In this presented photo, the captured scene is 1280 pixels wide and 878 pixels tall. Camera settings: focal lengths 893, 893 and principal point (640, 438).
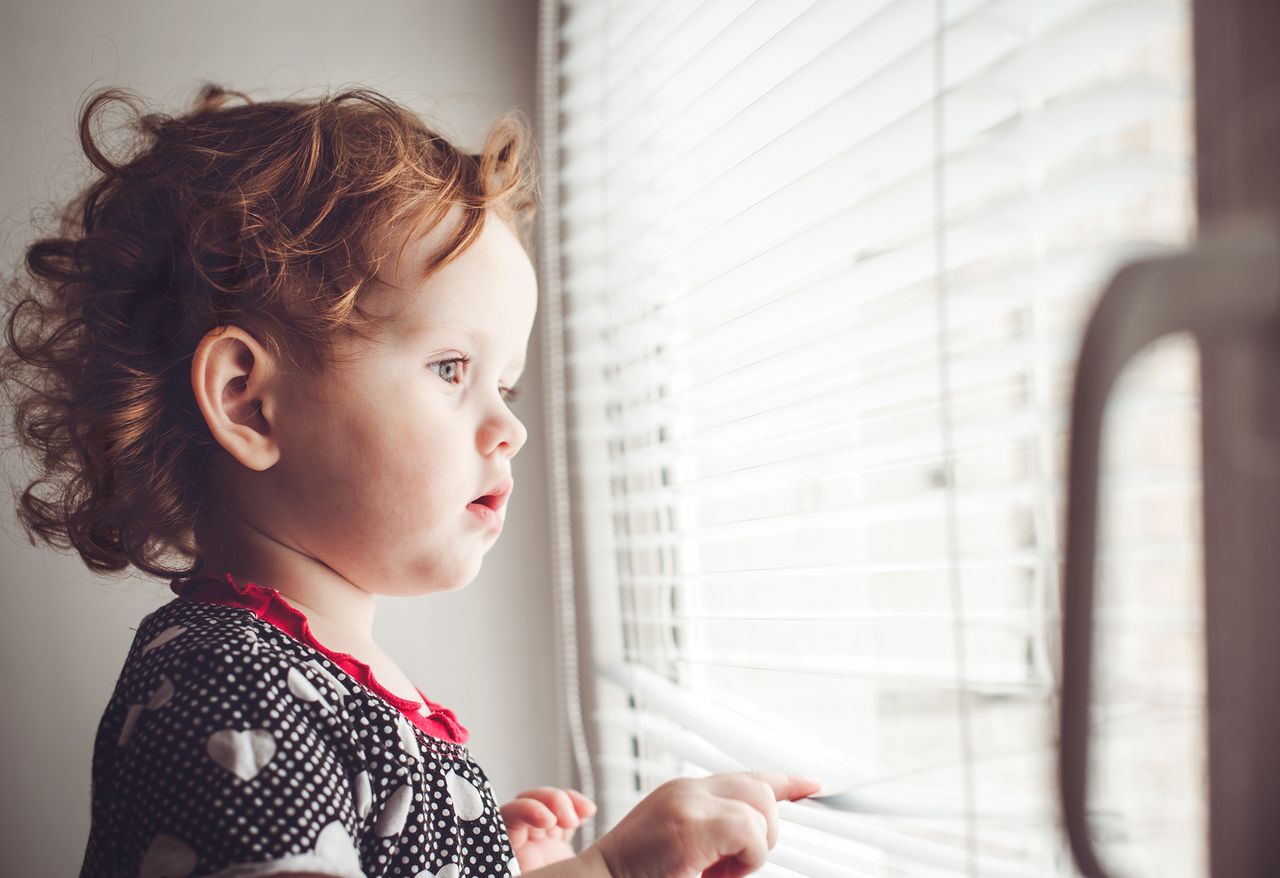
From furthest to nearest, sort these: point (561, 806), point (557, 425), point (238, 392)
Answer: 1. point (557, 425)
2. point (561, 806)
3. point (238, 392)

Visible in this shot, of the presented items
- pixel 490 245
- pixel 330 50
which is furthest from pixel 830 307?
pixel 330 50

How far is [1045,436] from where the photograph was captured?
57 centimetres

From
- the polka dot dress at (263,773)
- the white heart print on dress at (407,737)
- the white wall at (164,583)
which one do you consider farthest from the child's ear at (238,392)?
the white wall at (164,583)

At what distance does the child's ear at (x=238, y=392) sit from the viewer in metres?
0.71

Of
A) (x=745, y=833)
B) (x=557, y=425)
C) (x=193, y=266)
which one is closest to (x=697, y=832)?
(x=745, y=833)

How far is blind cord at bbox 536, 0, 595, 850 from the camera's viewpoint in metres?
1.20

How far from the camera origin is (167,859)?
1.72ft

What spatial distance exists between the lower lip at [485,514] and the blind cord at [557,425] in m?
0.42

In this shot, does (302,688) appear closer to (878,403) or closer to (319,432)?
(319,432)

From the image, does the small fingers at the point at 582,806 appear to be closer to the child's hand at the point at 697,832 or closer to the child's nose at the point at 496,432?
the child's hand at the point at 697,832

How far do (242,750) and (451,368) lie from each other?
13.5 inches

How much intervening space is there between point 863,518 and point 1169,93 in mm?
359

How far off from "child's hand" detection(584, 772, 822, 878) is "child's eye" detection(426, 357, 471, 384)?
0.37 meters

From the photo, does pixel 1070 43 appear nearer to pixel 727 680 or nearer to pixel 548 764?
pixel 727 680
